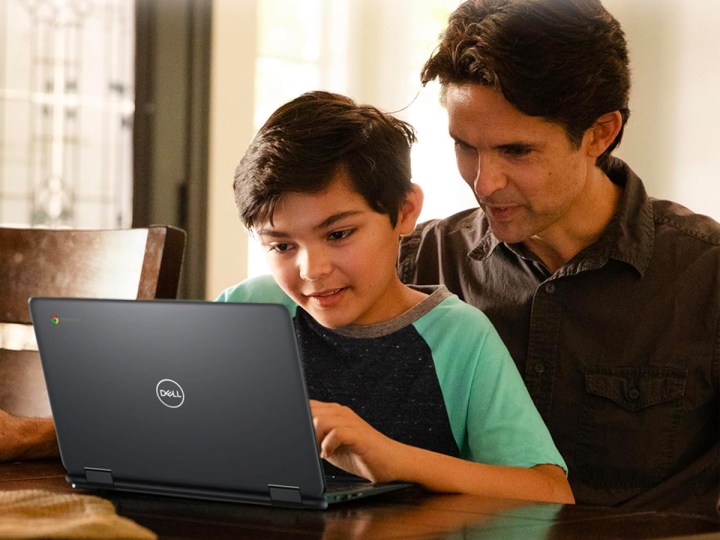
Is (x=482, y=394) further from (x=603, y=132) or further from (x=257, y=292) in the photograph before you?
(x=603, y=132)

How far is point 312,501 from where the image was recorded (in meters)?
0.94

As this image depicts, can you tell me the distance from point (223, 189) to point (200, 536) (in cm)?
225

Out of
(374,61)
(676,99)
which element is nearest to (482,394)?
(676,99)

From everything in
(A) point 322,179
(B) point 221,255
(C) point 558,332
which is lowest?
(B) point 221,255

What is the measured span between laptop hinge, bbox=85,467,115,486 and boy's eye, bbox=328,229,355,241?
39 cm

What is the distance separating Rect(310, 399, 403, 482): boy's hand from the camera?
999 millimetres

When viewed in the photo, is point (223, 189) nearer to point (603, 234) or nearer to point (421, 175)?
point (421, 175)

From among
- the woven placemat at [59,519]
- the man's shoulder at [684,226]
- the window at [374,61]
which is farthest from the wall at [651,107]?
the woven placemat at [59,519]

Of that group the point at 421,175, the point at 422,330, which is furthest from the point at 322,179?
the point at 421,175

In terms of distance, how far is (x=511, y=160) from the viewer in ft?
5.19

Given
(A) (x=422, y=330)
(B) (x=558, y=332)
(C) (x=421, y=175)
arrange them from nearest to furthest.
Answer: (A) (x=422, y=330) → (B) (x=558, y=332) → (C) (x=421, y=175)

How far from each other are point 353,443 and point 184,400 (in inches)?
6.4

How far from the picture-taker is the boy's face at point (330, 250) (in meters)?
1.28

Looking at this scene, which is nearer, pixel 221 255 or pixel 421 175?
pixel 221 255
